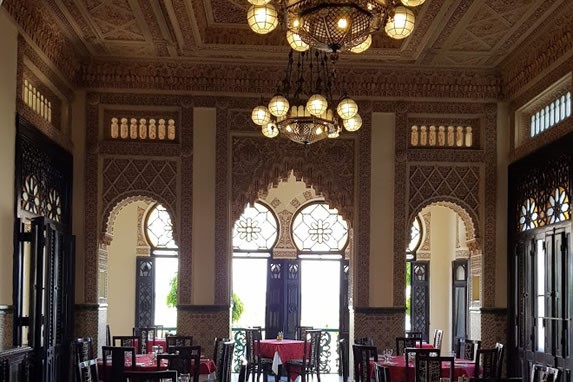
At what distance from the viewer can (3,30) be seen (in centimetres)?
731

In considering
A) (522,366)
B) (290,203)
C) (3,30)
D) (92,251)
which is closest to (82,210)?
(92,251)

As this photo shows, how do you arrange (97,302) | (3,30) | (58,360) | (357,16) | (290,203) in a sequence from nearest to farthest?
(357,16) < (3,30) < (58,360) < (97,302) < (290,203)

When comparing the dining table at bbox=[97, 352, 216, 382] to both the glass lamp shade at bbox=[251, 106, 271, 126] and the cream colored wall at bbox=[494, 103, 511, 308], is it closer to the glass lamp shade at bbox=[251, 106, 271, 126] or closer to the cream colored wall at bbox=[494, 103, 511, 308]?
the glass lamp shade at bbox=[251, 106, 271, 126]

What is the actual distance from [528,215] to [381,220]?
1.72m

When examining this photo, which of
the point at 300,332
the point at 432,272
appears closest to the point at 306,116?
the point at 300,332

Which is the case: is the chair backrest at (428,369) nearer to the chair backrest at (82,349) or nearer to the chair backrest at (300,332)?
the chair backrest at (82,349)

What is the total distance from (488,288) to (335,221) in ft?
12.6

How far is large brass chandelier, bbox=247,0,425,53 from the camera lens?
5102mm

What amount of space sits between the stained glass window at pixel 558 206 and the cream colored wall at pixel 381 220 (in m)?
2.07

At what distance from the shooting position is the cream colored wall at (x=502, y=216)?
1035 cm

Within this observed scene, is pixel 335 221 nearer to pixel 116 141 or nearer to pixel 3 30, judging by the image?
pixel 116 141

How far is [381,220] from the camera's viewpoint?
1043 centimetres

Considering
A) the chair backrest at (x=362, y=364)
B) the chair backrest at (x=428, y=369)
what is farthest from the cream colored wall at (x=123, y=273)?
the chair backrest at (x=428, y=369)

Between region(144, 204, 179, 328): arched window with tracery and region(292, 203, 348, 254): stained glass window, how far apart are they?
76.8 inches
